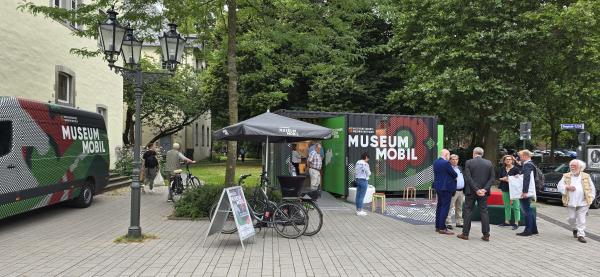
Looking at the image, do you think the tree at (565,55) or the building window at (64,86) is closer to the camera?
the building window at (64,86)

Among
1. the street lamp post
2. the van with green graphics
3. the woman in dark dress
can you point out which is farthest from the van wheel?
the woman in dark dress

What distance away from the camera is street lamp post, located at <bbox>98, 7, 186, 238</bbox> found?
8.83 m

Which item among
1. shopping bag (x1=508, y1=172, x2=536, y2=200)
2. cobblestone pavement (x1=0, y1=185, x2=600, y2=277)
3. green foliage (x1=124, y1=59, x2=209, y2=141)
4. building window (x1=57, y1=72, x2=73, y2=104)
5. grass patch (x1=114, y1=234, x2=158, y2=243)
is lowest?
cobblestone pavement (x1=0, y1=185, x2=600, y2=277)

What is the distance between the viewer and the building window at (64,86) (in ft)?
58.2

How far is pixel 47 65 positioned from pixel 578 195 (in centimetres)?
1607

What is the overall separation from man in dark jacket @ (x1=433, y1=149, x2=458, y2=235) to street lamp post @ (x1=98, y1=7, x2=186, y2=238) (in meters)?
5.56

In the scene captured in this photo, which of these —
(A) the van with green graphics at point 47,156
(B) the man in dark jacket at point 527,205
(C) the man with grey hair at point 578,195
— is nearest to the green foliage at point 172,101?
(A) the van with green graphics at point 47,156

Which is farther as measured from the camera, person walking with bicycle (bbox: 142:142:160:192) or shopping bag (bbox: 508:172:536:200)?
person walking with bicycle (bbox: 142:142:160:192)

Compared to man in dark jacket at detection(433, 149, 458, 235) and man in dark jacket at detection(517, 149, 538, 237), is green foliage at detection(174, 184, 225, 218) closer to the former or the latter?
man in dark jacket at detection(433, 149, 458, 235)

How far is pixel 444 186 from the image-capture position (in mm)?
9781

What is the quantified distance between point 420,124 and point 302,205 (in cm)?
863

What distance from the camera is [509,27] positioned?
20266mm

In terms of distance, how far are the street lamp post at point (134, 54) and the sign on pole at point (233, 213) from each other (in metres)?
1.48

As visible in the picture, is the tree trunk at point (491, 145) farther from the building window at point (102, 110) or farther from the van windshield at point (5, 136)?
the van windshield at point (5, 136)
